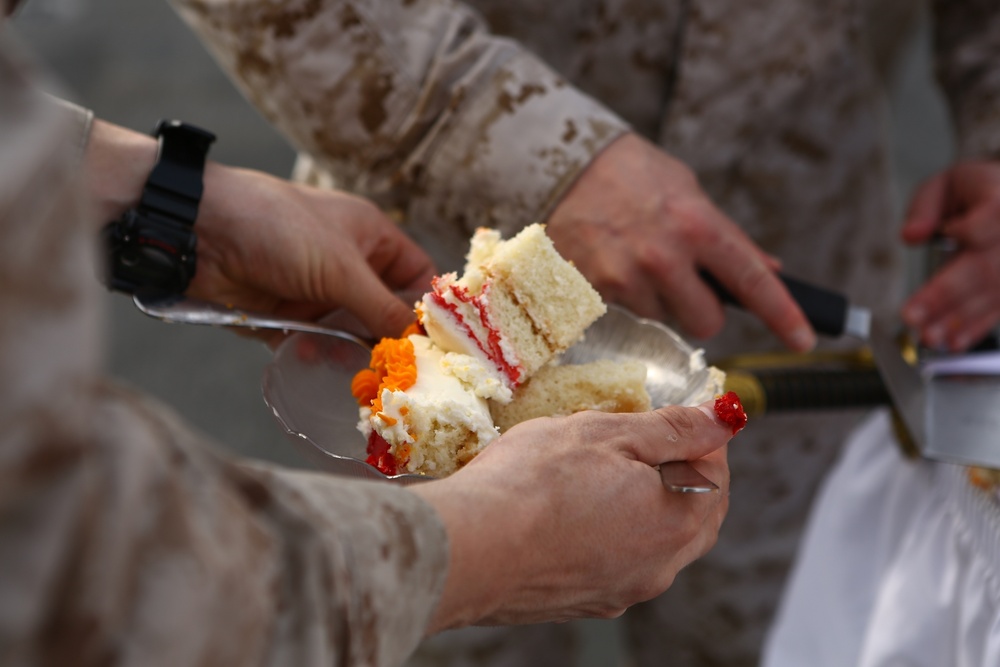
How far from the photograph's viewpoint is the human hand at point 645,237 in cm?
87

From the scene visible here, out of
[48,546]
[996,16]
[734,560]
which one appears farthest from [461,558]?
[996,16]

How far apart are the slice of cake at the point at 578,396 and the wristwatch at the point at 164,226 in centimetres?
31

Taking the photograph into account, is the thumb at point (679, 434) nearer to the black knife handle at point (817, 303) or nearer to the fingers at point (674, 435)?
the fingers at point (674, 435)

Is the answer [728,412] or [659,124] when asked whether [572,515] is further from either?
[659,124]

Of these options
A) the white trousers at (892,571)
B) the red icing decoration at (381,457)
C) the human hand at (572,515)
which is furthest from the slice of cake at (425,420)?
the white trousers at (892,571)

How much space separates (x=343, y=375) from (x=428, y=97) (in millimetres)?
356

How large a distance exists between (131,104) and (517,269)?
242 cm

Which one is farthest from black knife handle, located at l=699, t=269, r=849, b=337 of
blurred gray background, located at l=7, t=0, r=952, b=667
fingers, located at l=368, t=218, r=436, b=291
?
blurred gray background, located at l=7, t=0, r=952, b=667

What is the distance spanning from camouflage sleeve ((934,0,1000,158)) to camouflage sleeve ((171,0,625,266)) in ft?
2.17

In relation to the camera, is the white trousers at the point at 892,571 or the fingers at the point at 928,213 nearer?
the white trousers at the point at 892,571

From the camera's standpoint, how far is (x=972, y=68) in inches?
48.1

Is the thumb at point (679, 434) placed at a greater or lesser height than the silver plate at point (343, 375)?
greater

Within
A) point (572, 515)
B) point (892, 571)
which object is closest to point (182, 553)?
point (572, 515)

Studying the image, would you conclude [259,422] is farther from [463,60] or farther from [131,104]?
[463,60]
